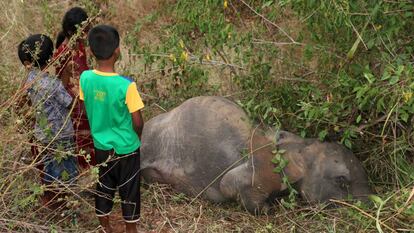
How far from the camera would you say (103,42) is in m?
3.04

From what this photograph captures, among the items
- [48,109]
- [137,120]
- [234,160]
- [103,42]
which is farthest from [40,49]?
[234,160]

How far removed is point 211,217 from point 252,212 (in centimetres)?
25

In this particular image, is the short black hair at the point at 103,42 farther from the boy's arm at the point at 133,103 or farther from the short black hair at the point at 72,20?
the short black hair at the point at 72,20

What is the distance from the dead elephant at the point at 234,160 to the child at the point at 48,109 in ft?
2.08

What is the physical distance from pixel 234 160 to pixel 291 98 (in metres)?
0.62

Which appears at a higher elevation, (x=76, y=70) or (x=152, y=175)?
(x=76, y=70)

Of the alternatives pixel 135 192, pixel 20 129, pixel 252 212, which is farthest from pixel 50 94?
pixel 252 212

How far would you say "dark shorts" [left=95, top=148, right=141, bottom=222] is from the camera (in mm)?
3170

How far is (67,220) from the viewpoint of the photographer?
3359 mm

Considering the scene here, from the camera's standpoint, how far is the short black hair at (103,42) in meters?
3.03

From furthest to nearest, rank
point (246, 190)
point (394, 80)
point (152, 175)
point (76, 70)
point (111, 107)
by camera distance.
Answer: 1. point (152, 175)
2. point (76, 70)
3. point (246, 190)
4. point (111, 107)
5. point (394, 80)

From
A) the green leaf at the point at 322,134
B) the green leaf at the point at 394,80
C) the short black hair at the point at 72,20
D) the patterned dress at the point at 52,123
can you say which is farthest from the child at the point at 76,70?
the green leaf at the point at 394,80

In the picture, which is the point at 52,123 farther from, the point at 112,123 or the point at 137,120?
the point at 137,120

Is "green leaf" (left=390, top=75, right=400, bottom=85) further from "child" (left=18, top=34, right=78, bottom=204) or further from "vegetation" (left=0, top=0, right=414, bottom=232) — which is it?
"child" (left=18, top=34, right=78, bottom=204)
